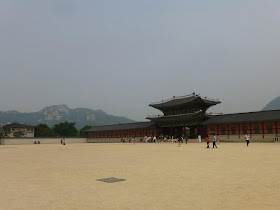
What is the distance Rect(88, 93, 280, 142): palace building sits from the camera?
174 feet

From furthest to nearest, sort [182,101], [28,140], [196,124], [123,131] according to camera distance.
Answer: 1. [28,140]
2. [123,131]
3. [182,101]
4. [196,124]

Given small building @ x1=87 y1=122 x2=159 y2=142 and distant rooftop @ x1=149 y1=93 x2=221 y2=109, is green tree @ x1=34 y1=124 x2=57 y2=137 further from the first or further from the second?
distant rooftop @ x1=149 y1=93 x2=221 y2=109

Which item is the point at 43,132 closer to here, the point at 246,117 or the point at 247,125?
the point at 246,117

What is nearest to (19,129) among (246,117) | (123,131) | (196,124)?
(123,131)

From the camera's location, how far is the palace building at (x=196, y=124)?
5291cm

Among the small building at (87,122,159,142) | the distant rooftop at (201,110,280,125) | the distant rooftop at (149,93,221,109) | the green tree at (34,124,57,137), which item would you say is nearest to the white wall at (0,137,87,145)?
the small building at (87,122,159,142)

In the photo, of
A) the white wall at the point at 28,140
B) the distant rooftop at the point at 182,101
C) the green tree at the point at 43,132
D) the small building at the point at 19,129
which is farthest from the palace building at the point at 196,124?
the small building at the point at 19,129

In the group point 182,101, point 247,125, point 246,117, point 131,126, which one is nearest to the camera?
point 247,125

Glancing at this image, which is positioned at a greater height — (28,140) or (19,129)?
(19,129)

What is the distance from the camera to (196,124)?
214 feet
